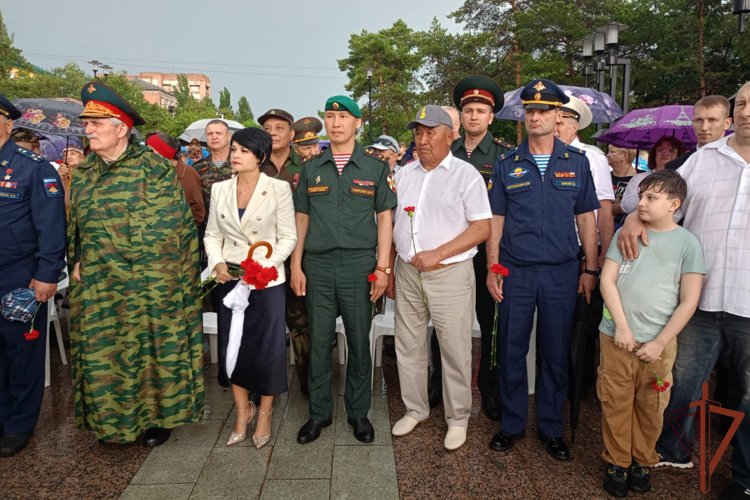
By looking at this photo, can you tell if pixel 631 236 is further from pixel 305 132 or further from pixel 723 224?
pixel 305 132

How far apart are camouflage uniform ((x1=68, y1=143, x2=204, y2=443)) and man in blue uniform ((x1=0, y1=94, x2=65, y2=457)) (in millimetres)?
160

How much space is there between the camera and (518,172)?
3.06m

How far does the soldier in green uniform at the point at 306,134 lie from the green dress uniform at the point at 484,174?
1.79 meters

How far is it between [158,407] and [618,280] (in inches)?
116

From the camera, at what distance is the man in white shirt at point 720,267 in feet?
8.15

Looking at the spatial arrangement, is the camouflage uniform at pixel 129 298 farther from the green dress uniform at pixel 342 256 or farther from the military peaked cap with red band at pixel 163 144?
the military peaked cap with red band at pixel 163 144

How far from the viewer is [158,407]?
123 inches

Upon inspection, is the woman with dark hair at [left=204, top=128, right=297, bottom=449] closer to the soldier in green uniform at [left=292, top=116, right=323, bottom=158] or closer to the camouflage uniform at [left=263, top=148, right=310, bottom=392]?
the camouflage uniform at [left=263, top=148, right=310, bottom=392]

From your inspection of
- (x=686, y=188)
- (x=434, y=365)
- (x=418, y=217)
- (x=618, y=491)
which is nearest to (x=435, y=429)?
(x=434, y=365)

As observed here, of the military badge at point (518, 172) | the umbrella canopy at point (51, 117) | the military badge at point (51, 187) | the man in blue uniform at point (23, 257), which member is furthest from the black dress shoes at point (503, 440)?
the umbrella canopy at point (51, 117)

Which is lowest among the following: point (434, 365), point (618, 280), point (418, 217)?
point (434, 365)

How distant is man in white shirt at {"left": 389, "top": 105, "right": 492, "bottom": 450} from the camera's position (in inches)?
120

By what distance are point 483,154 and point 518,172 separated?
70 centimetres

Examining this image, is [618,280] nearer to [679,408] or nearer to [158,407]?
[679,408]
